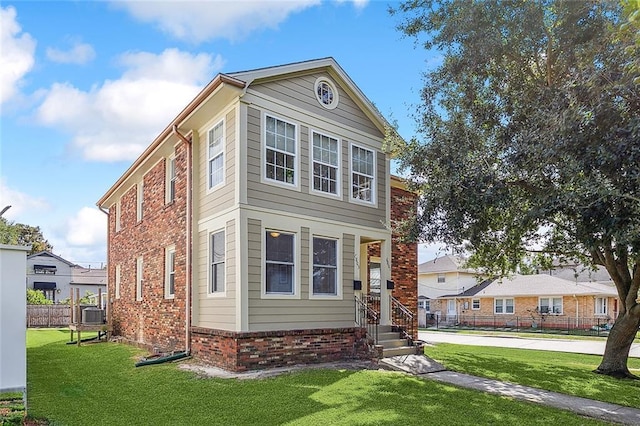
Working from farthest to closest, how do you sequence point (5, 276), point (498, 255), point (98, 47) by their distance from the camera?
point (498, 255)
point (98, 47)
point (5, 276)

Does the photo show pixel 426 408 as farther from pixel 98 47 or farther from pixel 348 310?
pixel 98 47

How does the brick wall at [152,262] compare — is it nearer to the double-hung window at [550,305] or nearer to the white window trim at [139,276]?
the white window trim at [139,276]

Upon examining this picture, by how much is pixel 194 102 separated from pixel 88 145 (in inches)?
1158

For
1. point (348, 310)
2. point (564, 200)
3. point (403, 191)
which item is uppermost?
point (403, 191)

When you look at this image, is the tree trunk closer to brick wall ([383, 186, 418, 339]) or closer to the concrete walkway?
the concrete walkway

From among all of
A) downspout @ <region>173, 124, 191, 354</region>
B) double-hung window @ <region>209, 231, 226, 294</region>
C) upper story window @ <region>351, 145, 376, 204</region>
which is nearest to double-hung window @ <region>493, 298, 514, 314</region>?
upper story window @ <region>351, 145, 376, 204</region>

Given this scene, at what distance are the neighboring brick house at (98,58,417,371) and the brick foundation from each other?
25 mm

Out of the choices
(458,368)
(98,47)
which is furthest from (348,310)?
(98,47)

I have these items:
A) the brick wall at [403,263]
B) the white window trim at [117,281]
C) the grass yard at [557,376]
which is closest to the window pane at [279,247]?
the grass yard at [557,376]

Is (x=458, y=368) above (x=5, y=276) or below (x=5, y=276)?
below

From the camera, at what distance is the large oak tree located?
7.31 metres

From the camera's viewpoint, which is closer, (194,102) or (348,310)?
(194,102)

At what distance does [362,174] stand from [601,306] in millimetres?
26783

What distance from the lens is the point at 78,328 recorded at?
1593 cm
